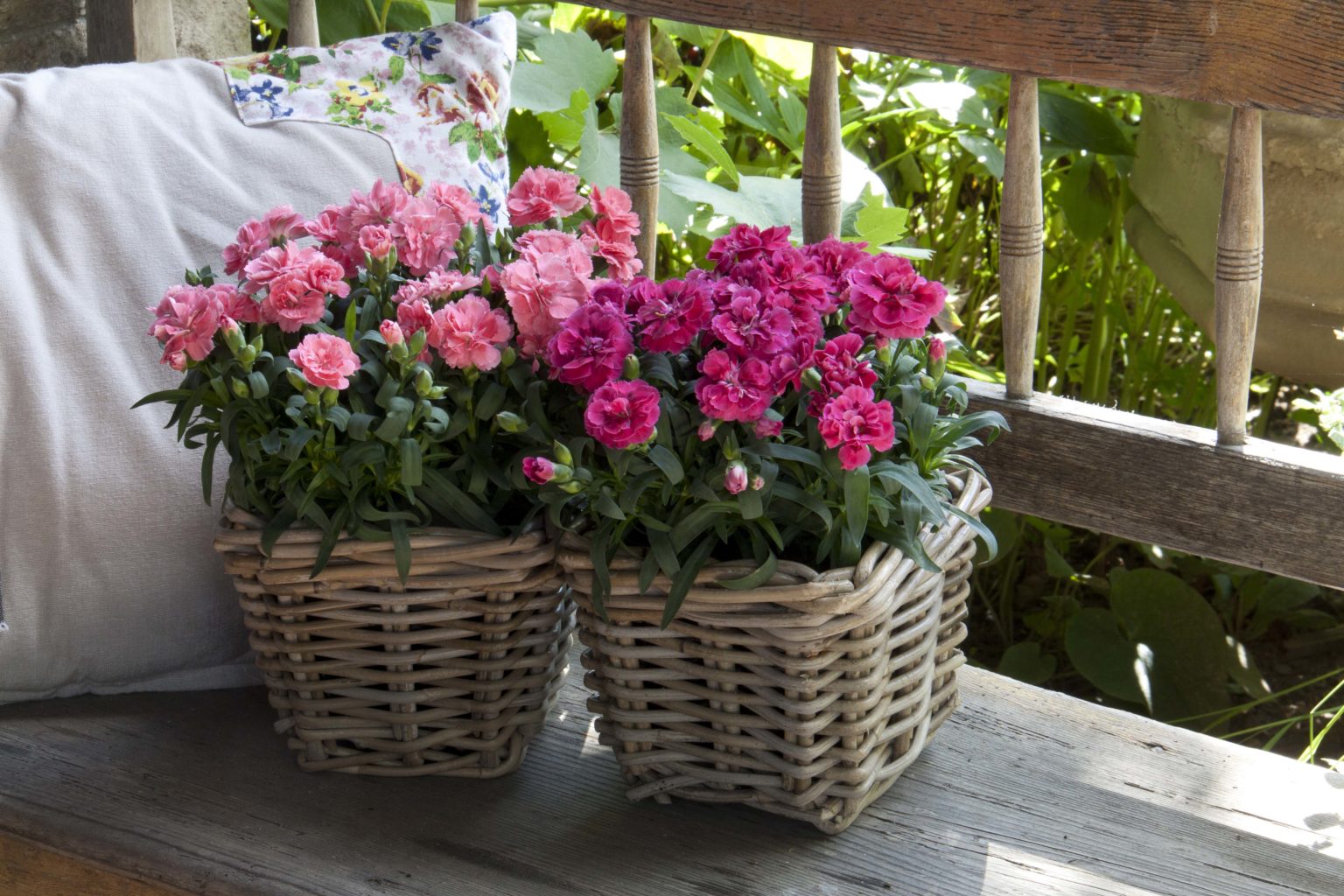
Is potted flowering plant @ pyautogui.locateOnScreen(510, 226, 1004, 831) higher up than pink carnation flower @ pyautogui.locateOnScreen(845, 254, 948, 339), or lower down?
lower down

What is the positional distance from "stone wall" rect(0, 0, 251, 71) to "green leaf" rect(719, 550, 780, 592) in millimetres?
944

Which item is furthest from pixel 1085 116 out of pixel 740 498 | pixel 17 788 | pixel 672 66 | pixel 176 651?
pixel 17 788

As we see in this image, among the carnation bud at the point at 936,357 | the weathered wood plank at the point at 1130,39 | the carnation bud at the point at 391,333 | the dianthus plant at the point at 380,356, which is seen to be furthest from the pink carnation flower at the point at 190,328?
the weathered wood plank at the point at 1130,39

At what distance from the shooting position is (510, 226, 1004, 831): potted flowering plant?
0.67 meters

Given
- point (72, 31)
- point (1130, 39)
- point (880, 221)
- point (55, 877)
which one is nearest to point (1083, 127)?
point (880, 221)

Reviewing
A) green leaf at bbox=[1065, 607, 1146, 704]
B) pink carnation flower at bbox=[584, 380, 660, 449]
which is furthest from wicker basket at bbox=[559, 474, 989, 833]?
green leaf at bbox=[1065, 607, 1146, 704]

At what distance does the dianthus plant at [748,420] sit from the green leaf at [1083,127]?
2.47 ft

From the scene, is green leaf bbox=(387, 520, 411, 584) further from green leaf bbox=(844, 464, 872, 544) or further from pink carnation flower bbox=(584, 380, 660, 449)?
green leaf bbox=(844, 464, 872, 544)

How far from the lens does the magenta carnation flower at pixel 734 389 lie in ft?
2.15

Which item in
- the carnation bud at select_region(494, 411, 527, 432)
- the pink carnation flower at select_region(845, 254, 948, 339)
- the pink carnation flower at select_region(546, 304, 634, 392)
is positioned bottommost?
the carnation bud at select_region(494, 411, 527, 432)

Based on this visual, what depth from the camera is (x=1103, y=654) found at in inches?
64.4

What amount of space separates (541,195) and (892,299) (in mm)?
247

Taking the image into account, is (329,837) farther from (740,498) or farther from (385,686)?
(740,498)

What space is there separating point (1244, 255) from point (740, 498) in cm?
49
